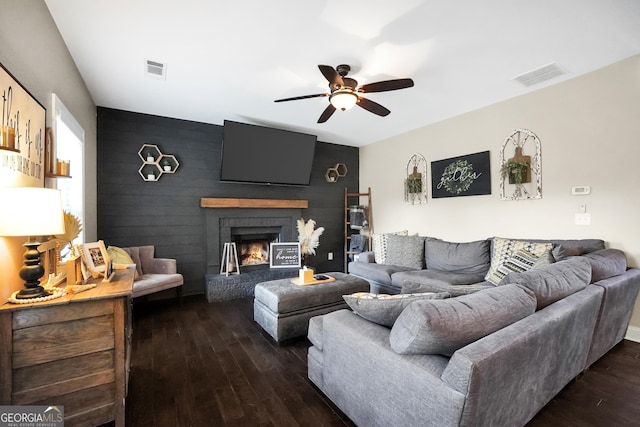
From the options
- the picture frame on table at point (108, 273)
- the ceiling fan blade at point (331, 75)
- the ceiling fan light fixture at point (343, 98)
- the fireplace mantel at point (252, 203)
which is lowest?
the picture frame on table at point (108, 273)

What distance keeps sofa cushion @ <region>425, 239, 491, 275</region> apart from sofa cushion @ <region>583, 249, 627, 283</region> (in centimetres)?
105

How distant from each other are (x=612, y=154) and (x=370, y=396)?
10.9 ft

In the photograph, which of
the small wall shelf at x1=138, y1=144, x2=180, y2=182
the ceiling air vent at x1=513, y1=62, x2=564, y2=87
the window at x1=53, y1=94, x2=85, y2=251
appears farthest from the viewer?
the small wall shelf at x1=138, y1=144, x2=180, y2=182

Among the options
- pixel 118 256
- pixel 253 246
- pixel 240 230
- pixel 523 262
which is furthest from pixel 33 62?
pixel 523 262

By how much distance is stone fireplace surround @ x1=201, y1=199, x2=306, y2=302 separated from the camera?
4047 mm

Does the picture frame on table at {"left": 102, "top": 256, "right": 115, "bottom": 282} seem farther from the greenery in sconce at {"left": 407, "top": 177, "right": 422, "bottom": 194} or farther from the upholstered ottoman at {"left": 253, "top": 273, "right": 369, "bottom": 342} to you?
the greenery in sconce at {"left": 407, "top": 177, "right": 422, "bottom": 194}

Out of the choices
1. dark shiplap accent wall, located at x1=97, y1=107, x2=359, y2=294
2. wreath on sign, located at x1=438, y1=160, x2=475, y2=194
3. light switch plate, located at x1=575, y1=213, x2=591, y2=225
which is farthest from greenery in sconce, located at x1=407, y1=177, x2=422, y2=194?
dark shiplap accent wall, located at x1=97, y1=107, x2=359, y2=294

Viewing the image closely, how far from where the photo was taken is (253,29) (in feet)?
7.29

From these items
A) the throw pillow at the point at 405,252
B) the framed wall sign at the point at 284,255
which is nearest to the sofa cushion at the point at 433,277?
the throw pillow at the point at 405,252

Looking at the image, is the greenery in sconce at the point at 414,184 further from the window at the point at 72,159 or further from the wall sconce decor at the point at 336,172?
the window at the point at 72,159

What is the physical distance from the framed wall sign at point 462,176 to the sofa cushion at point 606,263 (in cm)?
143

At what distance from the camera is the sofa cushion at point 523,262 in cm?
265

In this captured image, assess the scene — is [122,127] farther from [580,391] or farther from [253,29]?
[580,391]

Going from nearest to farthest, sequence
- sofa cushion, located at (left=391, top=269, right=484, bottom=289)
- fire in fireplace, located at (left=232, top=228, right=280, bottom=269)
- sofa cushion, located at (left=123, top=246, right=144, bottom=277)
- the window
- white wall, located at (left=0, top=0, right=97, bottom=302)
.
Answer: white wall, located at (left=0, top=0, right=97, bottom=302) → the window → sofa cushion, located at (left=391, top=269, right=484, bottom=289) → sofa cushion, located at (left=123, top=246, right=144, bottom=277) → fire in fireplace, located at (left=232, top=228, right=280, bottom=269)
